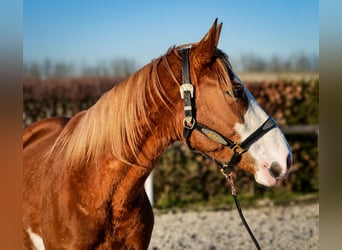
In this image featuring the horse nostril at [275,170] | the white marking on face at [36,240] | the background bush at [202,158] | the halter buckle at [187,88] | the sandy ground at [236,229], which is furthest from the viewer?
the background bush at [202,158]

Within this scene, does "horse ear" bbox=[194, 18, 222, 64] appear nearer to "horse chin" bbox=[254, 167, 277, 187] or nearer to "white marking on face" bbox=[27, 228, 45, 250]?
"horse chin" bbox=[254, 167, 277, 187]

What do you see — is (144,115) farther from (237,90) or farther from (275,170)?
(275,170)

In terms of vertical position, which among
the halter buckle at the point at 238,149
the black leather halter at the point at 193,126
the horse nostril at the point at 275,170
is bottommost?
the horse nostril at the point at 275,170

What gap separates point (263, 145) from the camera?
6.93 feet

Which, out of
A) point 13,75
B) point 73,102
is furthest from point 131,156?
point 73,102

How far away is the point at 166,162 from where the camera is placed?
7.89m

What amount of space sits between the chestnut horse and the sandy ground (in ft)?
10.2

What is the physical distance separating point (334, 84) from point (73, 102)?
768cm

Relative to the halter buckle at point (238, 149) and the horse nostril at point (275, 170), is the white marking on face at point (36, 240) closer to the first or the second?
the halter buckle at point (238, 149)

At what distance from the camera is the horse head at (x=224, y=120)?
2.10 meters

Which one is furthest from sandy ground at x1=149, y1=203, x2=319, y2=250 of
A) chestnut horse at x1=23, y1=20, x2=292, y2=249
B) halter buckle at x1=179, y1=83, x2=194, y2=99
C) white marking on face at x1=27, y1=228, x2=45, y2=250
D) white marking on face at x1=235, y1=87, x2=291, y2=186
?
halter buckle at x1=179, y1=83, x2=194, y2=99

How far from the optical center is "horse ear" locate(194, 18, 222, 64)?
85.0 inches

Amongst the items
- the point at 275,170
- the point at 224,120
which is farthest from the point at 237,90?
the point at 275,170

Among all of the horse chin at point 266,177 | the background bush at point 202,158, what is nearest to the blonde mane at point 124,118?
the horse chin at point 266,177
